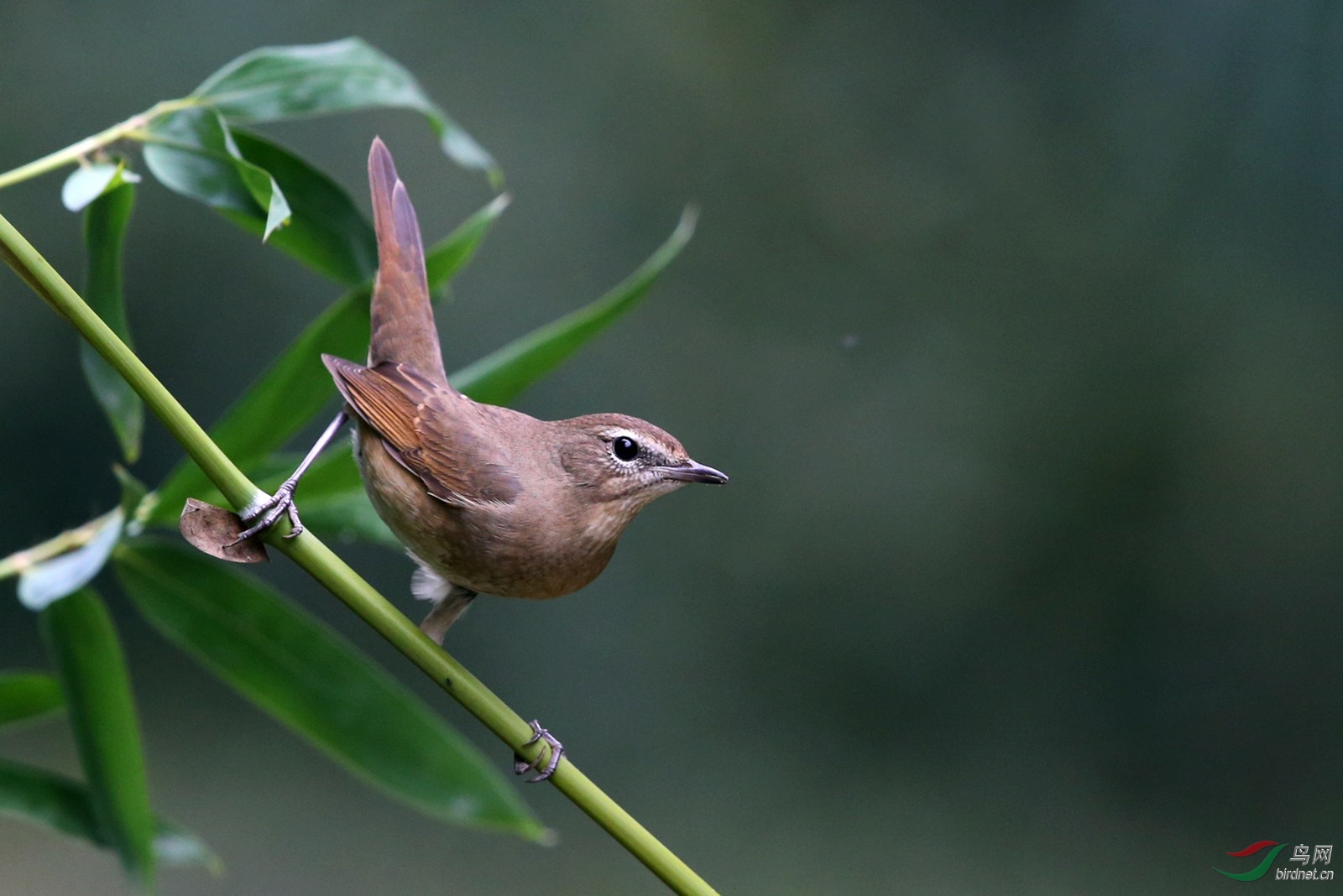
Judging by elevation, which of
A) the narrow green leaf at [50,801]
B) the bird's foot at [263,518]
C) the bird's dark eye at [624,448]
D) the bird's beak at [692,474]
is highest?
the bird's beak at [692,474]

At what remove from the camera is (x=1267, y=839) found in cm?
360

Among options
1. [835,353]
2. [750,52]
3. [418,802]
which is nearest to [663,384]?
[835,353]

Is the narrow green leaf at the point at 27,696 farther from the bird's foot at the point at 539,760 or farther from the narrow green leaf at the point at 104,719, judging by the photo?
the bird's foot at the point at 539,760

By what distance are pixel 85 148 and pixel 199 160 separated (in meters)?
0.13

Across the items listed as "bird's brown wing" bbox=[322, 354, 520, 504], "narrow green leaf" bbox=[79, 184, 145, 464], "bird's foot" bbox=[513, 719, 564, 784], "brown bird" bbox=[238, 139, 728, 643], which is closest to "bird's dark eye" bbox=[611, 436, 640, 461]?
"brown bird" bbox=[238, 139, 728, 643]

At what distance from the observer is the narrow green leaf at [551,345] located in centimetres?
144

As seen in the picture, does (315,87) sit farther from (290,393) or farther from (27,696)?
(27,696)

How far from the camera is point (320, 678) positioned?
5.09 ft

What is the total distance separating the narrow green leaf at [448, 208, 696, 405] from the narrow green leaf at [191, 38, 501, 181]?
0.23m

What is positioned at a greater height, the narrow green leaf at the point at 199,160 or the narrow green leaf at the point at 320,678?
the narrow green leaf at the point at 199,160

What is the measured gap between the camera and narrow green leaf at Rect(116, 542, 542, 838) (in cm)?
154

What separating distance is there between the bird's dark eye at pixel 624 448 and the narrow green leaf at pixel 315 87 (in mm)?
400

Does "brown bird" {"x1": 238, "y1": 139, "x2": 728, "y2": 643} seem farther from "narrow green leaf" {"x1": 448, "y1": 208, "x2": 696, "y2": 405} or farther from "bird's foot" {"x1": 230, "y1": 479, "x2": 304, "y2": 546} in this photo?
"bird's foot" {"x1": 230, "y1": 479, "x2": 304, "y2": 546}

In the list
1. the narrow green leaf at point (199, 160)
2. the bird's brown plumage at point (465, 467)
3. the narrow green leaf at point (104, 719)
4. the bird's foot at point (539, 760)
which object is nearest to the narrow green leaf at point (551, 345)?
the bird's brown plumage at point (465, 467)
